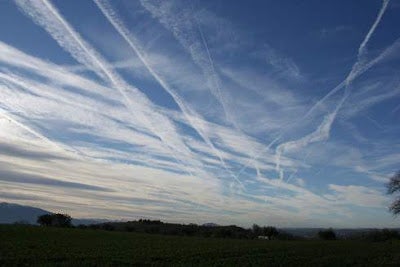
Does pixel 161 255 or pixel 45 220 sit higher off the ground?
pixel 45 220

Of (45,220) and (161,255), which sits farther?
(45,220)

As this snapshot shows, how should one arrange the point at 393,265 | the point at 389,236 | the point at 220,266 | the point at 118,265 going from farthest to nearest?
the point at 389,236 < the point at 393,265 < the point at 220,266 < the point at 118,265

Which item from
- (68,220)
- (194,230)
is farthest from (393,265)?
(68,220)

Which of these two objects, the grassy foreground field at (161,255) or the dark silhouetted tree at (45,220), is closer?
the grassy foreground field at (161,255)

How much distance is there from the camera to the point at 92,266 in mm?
25953

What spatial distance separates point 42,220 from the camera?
432ft

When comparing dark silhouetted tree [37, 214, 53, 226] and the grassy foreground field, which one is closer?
the grassy foreground field

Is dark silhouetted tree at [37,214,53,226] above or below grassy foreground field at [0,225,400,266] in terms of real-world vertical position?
above

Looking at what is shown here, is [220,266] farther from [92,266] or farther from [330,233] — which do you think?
[330,233]

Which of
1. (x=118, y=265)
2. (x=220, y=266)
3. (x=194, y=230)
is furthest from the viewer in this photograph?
(x=194, y=230)

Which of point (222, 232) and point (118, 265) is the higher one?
point (222, 232)

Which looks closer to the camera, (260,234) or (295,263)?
(295,263)

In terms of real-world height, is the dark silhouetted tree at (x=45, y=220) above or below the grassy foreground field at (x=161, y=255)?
above

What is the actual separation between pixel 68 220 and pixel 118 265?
110m
